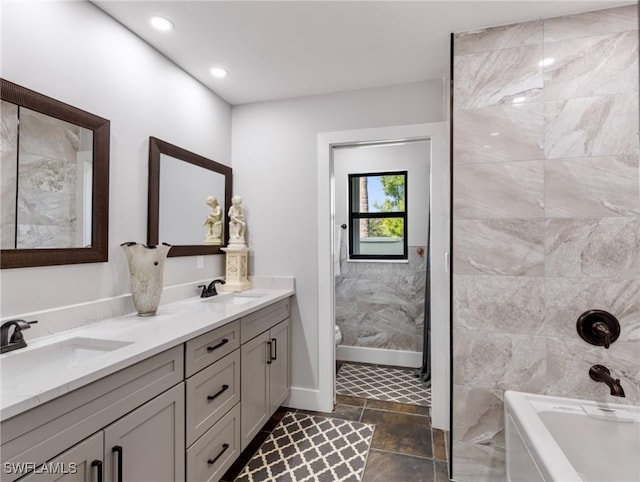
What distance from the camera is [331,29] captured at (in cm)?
186

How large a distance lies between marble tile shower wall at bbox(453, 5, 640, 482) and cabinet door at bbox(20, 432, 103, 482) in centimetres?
166

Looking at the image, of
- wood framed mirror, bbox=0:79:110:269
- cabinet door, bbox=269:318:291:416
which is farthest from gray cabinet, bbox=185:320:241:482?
A: wood framed mirror, bbox=0:79:110:269

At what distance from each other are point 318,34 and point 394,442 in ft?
8.28

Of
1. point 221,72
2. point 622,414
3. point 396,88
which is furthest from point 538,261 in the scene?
point 221,72

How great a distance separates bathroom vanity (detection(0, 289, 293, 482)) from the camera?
929 millimetres

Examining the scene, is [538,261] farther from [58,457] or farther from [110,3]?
[110,3]

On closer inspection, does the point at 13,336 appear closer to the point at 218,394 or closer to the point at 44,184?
the point at 44,184

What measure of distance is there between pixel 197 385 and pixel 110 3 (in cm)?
186

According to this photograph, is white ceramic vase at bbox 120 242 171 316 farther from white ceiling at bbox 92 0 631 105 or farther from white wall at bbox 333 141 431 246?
white wall at bbox 333 141 431 246

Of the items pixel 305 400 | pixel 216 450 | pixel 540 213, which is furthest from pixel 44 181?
pixel 540 213

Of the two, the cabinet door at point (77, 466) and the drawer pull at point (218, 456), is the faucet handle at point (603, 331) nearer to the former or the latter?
the drawer pull at point (218, 456)

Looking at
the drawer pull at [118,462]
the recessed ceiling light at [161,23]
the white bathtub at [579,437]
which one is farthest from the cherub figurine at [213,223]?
the white bathtub at [579,437]

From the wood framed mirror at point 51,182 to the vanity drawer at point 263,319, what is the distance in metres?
0.82

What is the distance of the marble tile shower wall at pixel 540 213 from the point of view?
166 cm
